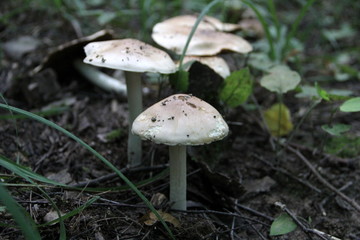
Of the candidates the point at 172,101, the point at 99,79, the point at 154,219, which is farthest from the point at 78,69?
the point at 154,219

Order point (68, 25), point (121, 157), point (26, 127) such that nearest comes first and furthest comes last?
point (121, 157), point (26, 127), point (68, 25)

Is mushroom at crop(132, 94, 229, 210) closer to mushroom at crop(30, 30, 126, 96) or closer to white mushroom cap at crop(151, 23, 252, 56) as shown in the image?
white mushroom cap at crop(151, 23, 252, 56)

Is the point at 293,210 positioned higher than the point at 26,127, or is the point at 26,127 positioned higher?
the point at 26,127

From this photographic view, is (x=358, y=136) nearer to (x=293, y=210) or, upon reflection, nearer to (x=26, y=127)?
(x=293, y=210)

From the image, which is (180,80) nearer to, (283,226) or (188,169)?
(188,169)

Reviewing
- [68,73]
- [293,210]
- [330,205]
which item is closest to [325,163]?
[330,205]

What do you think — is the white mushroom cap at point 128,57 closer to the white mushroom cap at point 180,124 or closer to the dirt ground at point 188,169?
the white mushroom cap at point 180,124
